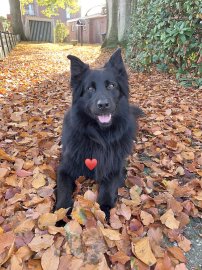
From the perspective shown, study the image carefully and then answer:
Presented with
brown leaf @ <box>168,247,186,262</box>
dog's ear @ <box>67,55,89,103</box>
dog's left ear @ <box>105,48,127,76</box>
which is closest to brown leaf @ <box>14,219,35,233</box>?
brown leaf @ <box>168,247,186,262</box>

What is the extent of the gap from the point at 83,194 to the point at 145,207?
57 cm

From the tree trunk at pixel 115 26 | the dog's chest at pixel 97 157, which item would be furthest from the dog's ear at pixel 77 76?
the tree trunk at pixel 115 26

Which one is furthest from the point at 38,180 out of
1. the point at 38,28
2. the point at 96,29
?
the point at 96,29

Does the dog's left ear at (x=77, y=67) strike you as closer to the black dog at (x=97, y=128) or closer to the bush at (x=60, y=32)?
the black dog at (x=97, y=128)

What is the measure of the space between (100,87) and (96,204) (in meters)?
1.10

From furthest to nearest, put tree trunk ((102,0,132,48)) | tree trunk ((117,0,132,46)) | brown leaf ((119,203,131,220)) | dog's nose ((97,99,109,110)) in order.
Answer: tree trunk ((102,0,132,48))
tree trunk ((117,0,132,46))
dog's nose ((97,99,109,110))
brown leaf ((119,203,131,220))

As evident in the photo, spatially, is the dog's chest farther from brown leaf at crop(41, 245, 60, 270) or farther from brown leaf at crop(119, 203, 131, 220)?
brown leaf at crop(41, 245, 60, 270)

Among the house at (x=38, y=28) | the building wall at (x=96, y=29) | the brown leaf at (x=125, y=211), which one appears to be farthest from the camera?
the building wall at (x=96, y=29)

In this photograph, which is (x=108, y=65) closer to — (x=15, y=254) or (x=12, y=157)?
(x=12, y=157)

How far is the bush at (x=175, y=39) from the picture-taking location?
219 inches

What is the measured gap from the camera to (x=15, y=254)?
1.68 m

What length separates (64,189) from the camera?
7.58 ft

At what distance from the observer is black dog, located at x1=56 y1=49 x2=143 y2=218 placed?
2.44 m

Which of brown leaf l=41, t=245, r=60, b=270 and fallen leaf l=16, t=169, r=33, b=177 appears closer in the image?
brown leaf l=41, t=245, r=60, b=270
